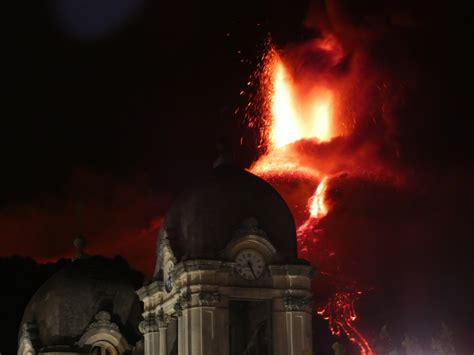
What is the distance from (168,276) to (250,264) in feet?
12.8

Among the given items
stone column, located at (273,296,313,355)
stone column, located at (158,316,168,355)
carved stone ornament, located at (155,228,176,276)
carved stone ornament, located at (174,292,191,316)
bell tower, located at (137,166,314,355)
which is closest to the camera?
bell tower, located at (137,166,314,355)

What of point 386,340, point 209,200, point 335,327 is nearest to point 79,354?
point 209,200

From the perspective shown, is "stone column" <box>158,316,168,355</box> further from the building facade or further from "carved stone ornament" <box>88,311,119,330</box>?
"carved stone ornament" <box>88,311,119,330</box>

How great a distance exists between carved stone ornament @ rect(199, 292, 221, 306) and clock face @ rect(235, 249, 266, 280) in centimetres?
144

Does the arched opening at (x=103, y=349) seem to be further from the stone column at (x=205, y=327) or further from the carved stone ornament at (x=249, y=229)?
the carved stone ornament at (x=249, y=229)

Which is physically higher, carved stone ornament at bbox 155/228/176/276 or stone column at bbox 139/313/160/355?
carved stone ornament at bbox 155/228/176/276

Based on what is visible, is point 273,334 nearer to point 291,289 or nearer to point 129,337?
point 291,289

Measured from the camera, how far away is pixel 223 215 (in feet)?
167

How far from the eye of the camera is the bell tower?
162 feet

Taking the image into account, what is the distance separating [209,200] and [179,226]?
5.84 ft

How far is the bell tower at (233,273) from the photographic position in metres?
49.3

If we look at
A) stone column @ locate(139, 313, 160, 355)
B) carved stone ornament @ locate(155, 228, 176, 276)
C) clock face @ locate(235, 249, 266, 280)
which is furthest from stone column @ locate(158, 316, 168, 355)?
clock face @ locate(235, 249, 266, 280)

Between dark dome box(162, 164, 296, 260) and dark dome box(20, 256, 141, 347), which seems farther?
dark dome box(20, 256, 141, 347)

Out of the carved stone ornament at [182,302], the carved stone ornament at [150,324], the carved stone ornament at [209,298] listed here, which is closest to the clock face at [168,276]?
the carved stone ornament at [182,302]
